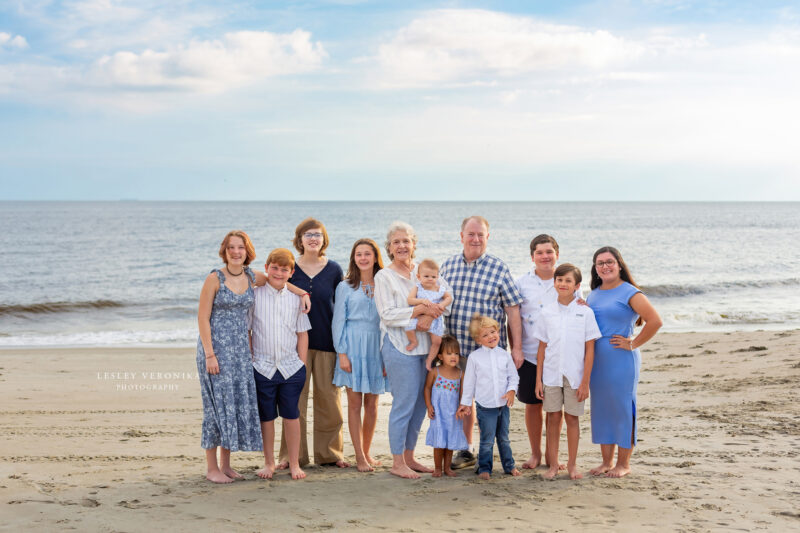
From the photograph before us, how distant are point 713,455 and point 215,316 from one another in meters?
4.31

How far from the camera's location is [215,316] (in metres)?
4.84

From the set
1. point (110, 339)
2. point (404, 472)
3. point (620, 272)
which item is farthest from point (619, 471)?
point (110, 339)

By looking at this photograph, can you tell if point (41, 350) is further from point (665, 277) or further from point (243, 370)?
point (665, 277)

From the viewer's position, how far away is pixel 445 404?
493cm

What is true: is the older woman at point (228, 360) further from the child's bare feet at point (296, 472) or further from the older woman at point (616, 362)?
the older woman at point (616, 362)

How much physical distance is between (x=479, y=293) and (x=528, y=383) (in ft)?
2.77

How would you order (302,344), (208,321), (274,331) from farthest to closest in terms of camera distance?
1. (302,344)
2. (274,331)
3. (208,321)

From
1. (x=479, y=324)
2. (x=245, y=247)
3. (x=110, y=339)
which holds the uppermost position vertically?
(x=245, y=247)

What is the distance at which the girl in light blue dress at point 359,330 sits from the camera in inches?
203

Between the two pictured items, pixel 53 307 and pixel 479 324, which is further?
pixel 53 307

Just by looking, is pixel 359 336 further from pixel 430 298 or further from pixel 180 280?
pixel 180 280

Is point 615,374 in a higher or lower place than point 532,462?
higher

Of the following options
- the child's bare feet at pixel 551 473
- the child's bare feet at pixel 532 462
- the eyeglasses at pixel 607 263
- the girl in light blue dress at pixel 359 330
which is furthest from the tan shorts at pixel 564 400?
the girl in light blue dress at pixel 359 330

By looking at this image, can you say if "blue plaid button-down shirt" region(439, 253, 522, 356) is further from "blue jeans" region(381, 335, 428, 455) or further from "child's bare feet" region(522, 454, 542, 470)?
"child's bare feet" region(522, 454, 542, 470)
